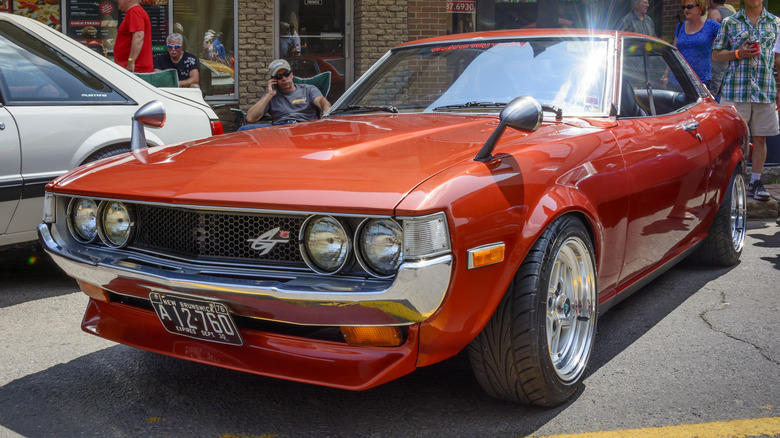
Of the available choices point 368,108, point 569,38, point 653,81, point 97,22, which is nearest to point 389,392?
point 368,108

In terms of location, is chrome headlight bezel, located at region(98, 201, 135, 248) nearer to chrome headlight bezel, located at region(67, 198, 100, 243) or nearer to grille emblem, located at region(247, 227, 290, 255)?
chrome headlight bezel, located at region(67, 198, 100, 243)

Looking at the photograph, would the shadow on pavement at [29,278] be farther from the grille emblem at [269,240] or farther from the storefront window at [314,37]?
the storefront window at [314,37]

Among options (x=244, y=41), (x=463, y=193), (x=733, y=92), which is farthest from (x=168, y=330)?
(x=244, y=41)

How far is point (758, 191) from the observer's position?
7492mm

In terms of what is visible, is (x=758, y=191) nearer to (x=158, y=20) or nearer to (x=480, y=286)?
(x=480, y=286)

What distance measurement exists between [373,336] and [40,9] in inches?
360

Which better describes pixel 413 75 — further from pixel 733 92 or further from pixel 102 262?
pixel 733 92

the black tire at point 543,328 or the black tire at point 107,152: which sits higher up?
the black tire at point 107,152

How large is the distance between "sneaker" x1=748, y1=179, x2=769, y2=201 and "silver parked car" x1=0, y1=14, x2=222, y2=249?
4826 millimetres

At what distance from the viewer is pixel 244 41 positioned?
10.7 meters

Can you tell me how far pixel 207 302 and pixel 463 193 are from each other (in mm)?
893

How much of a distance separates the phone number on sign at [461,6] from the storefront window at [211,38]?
2814mm

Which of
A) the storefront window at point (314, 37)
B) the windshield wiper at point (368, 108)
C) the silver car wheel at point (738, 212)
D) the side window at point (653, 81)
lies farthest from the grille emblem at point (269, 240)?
the storefront window at point (314, 37)

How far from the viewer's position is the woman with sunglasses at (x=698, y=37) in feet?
27.6
